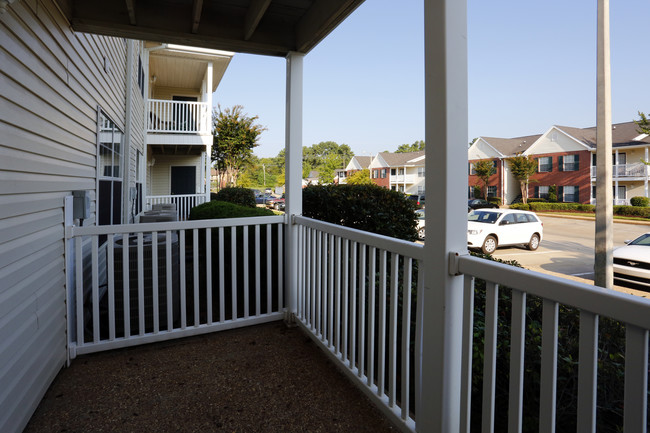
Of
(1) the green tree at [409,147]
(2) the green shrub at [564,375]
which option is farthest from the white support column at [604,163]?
(1) the green tree at [409,147]

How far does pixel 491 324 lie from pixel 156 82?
42.9ft

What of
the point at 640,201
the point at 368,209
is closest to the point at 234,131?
the point at 368,209

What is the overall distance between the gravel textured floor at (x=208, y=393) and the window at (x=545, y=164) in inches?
236

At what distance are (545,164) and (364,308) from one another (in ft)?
21.0

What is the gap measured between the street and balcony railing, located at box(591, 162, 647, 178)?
1.69 feet

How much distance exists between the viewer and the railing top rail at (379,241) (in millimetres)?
1752

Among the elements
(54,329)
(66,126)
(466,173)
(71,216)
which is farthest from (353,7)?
(54,329)

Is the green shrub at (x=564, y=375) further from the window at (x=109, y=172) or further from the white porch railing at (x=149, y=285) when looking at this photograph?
the window at (x=109, y=172)

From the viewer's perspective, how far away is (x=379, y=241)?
2064 mm

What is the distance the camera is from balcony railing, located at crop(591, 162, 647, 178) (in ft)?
11.8

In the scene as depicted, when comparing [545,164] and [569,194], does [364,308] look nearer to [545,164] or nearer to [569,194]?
[569,194]

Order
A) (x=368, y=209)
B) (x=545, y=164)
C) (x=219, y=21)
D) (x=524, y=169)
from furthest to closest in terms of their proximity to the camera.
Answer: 1. (x=524, y=169)
2. (x=545, y=164)
3. (x=368, y=209)
4. (x=219, y=21)

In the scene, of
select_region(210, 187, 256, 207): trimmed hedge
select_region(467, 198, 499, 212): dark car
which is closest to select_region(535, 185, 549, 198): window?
select_region(467, 198, 499, 212): dark car

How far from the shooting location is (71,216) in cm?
272
